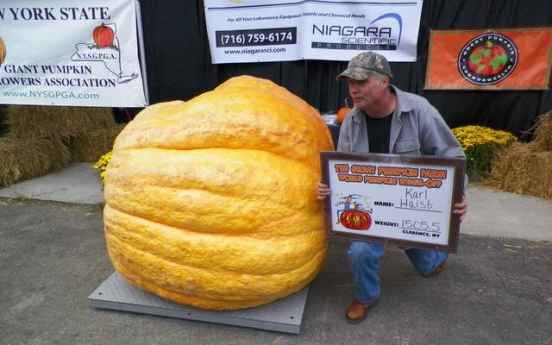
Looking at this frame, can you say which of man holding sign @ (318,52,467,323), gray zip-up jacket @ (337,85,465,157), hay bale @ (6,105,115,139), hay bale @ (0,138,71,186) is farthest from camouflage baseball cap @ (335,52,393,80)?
hay bale @ (6,105,115,139)

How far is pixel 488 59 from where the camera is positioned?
473cm

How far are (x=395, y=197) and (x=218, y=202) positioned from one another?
927 millimetres

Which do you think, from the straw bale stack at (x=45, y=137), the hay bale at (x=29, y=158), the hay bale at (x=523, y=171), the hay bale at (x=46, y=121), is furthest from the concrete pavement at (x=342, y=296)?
the hay bale at (x=46, y=121)

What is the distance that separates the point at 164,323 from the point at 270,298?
69 centimetres

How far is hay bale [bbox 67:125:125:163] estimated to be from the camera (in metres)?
5.84

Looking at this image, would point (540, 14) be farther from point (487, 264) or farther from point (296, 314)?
point (296, 314)

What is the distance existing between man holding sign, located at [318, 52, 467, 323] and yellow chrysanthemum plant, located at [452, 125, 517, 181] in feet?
9.27

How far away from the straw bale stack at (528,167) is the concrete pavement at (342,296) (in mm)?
522

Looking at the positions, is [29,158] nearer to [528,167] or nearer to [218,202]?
[218,202]

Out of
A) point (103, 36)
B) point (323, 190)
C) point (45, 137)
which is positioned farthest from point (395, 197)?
point (45, 137)

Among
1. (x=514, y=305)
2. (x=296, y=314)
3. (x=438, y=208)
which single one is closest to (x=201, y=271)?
(x=296, y=314)

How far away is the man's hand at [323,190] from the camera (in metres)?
2.03

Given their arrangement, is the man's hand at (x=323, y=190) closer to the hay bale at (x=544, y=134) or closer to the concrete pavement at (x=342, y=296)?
the concrete pavement at (x=342, y=296)

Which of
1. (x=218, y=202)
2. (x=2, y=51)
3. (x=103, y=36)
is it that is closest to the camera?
(x=218, y=202)
